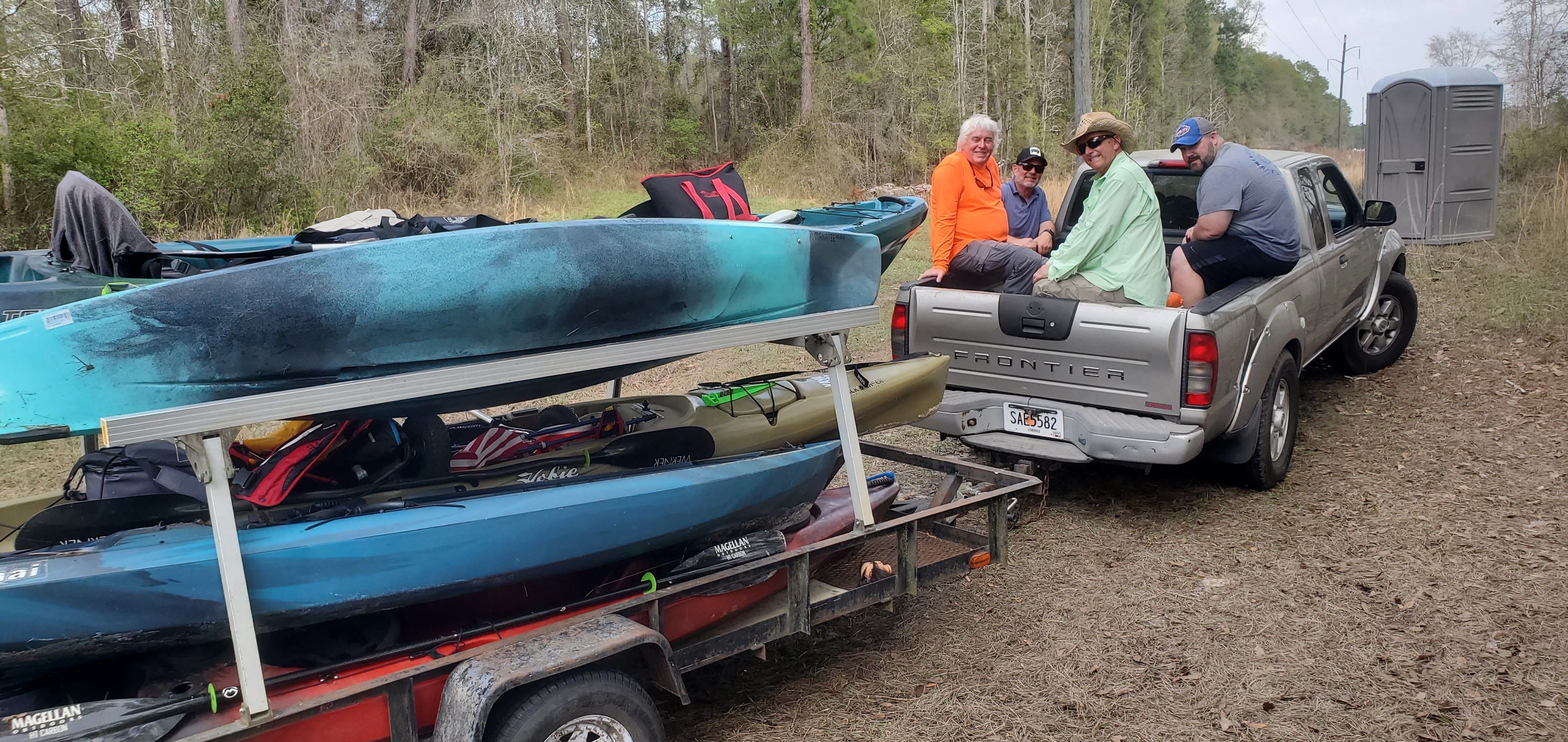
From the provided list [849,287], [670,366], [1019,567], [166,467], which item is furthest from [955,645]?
[670,366]

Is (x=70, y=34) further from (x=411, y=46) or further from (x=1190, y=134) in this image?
(x=1190, y=134)

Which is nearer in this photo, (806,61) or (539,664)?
(539,664)

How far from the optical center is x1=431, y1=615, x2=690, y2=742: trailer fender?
2.60m

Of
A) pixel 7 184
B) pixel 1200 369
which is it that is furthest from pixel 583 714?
Result: pixel 7 184

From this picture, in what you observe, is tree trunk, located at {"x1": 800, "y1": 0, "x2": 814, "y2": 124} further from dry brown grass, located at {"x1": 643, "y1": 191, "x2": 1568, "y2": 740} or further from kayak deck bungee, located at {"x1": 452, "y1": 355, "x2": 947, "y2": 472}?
kayak deck bungee, located at {"x1": 452, "y1": 355, "x2": 947, "y2": 472}

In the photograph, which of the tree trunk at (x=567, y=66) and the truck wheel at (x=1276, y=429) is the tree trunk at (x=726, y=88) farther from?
the truck wheel at (x=1276, y=429)

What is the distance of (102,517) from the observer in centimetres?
327

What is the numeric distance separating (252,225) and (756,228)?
49.6 ft

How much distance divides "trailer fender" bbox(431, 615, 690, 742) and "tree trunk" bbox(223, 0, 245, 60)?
19.4 m

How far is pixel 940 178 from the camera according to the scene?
5.92 meters

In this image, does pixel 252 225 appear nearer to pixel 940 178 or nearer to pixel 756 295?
pixel 940 178

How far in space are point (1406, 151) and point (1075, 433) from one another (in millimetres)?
10883

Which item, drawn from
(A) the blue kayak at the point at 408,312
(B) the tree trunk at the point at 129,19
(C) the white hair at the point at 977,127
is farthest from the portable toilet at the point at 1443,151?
(B) the tree trunk at the point at 129,19

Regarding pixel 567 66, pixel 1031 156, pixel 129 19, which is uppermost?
pixel 129 19
